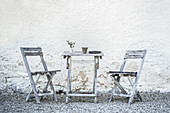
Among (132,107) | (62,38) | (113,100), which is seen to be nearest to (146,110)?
(132,107)

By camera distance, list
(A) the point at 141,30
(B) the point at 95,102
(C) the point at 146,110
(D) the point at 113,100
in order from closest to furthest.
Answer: (C) the point at 146,110 → (B) the point at 95,102 → (D) the point at 113,100 → (A) the point at 141,30

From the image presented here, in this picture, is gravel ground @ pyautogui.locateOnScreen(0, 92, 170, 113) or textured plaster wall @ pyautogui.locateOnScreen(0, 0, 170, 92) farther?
textured plaster wall @ pyautogui.locateOnScreen(0, 0, 170, 92)

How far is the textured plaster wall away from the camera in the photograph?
4738 millimetres

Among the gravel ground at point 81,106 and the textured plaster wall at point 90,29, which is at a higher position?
the textured plaster wall at point 90,29

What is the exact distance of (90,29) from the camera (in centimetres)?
475

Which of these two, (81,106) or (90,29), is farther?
(90,29)

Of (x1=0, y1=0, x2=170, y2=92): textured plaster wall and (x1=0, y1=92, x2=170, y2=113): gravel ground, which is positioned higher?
(x1=0, y1=0, x2=170, y2=92): textured plaster wall

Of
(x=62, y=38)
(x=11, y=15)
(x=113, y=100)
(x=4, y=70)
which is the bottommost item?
(x=113, y=100)

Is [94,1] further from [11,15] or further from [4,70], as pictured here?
[4,70]

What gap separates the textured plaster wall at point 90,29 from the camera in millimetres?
4738

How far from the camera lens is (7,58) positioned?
187 inches

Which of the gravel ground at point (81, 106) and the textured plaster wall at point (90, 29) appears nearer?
the gravel ground at point (81, 106)

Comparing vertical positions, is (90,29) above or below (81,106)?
above

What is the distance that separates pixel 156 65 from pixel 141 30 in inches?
31.5
